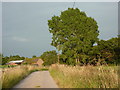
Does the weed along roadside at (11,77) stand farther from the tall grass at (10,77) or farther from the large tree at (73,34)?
the large tree at (73,34)

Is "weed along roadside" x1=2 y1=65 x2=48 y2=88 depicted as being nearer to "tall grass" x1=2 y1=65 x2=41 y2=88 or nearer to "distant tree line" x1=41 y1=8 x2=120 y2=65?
"tall grass" x1=2 y1=65 x2=41 y2=88

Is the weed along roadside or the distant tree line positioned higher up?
the distant tree line

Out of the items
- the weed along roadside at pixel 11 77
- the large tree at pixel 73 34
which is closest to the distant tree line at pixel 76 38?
the large tree at pixel 73 34

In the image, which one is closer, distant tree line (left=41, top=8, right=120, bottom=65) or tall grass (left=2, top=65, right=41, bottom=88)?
tall grass (left=2, top=65, right=41, bottom=88)

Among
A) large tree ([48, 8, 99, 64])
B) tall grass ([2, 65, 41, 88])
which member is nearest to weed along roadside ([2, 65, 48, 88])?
tall grass ([2, 65, 41, 88])

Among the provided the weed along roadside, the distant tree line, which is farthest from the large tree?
A: the weed along roadside

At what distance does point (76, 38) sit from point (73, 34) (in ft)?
6.32

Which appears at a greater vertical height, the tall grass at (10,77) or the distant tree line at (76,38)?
the distant tree line at (76,38)

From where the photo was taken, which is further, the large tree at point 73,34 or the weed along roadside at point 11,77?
the large tree at point 73,34

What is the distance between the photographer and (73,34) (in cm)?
4034

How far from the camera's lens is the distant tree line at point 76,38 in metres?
39.0

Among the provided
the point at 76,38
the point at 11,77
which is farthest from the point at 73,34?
the point at 11,77

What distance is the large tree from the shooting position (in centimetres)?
3903

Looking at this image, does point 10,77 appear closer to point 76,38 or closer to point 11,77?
point 11,77
